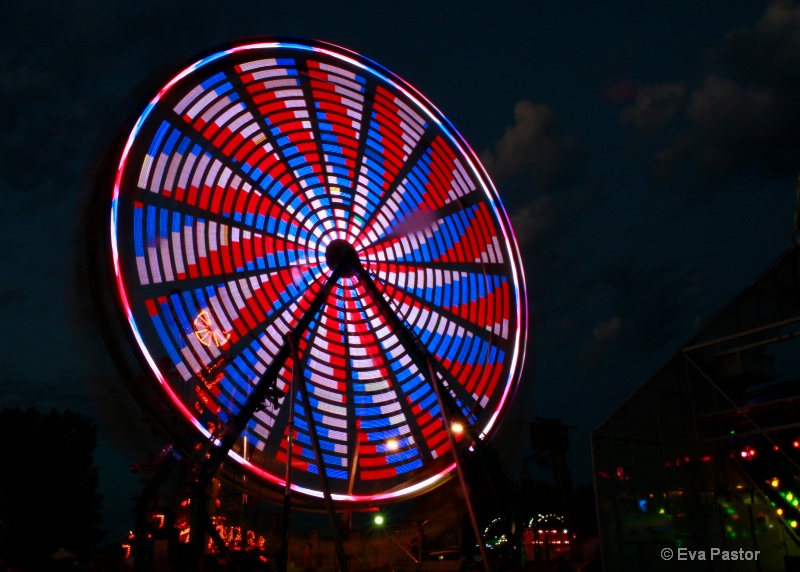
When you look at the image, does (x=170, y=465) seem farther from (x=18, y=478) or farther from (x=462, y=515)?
(x=18, y=478)

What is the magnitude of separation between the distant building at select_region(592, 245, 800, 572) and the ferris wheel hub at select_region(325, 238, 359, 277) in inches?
235

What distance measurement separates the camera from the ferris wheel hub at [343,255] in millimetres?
14227

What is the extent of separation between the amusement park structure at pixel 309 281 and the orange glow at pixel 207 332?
0.08 ft

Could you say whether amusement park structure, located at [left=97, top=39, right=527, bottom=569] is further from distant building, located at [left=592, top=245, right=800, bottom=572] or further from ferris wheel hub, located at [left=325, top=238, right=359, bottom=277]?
distant building, located at [left=592, top=245, right=800, bottom=572]

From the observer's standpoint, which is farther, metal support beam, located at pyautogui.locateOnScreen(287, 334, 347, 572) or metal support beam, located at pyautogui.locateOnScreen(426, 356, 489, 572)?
metal support beam, located at pyautogui.locateOnScreen(426, 356, 489, 572)

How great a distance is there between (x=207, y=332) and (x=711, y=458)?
894 centimetres

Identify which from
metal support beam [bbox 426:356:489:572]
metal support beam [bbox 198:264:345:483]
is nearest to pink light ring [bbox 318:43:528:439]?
metal support beam [bbox 426:356:489:572]

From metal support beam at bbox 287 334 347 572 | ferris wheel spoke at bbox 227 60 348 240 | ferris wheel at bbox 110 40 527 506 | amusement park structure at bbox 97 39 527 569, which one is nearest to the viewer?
metal support beam at bbox 287 334 347 572

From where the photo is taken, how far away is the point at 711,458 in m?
12.3

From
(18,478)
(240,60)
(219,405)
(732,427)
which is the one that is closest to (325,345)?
(219,405)

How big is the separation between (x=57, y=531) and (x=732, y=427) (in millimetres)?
23204

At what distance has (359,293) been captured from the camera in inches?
605

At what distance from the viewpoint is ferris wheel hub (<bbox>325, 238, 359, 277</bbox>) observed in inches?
560

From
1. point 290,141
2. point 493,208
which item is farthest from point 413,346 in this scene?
point 290,141
